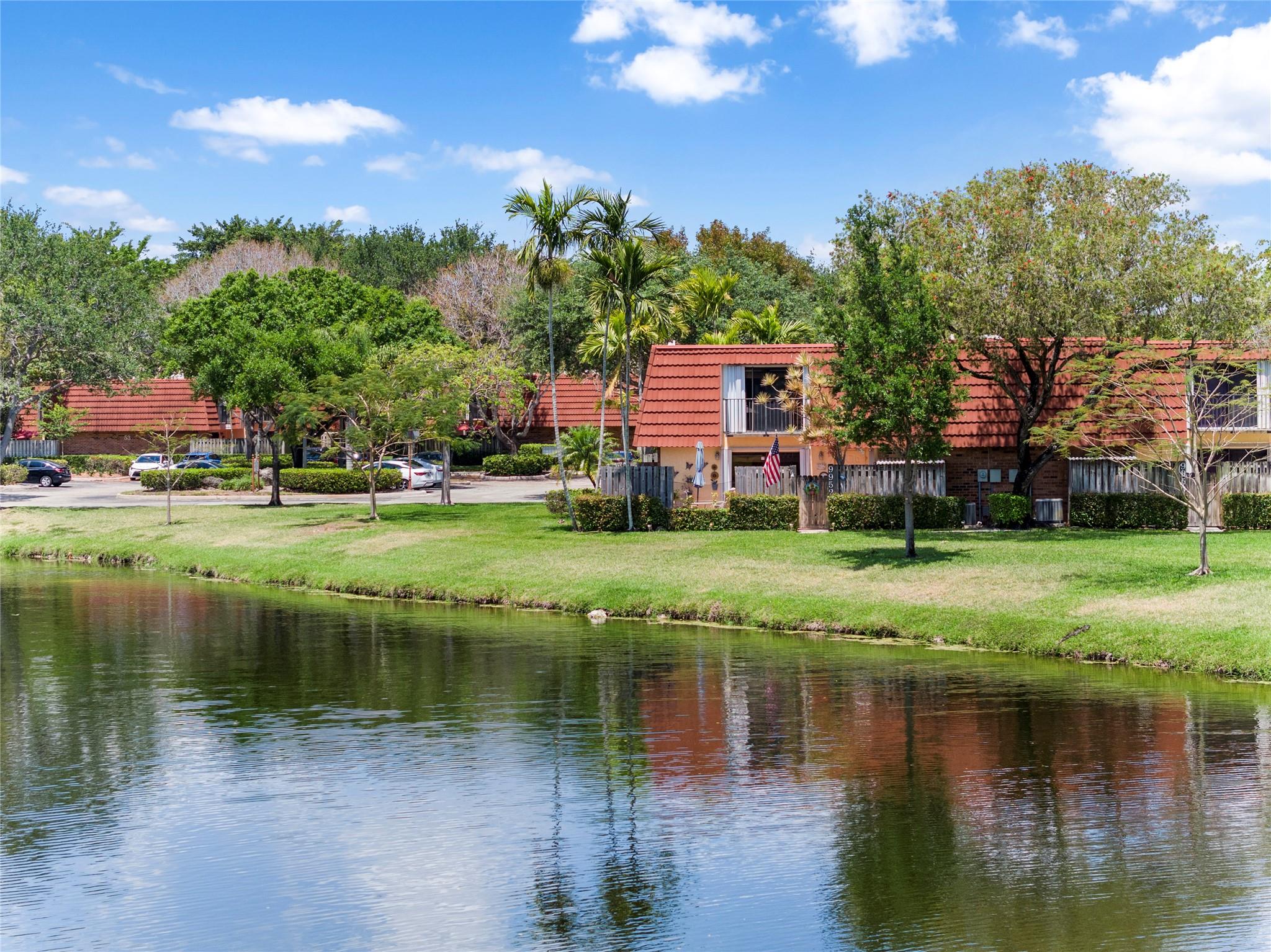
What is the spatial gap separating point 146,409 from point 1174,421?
6853cm

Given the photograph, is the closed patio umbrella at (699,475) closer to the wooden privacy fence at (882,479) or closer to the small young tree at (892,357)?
the wooden privacy fence at (882,479)

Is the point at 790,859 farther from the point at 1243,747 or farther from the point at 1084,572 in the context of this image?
the point at 1084,572

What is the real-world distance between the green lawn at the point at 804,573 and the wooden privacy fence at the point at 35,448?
38.6 m

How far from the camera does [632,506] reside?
1686 inches

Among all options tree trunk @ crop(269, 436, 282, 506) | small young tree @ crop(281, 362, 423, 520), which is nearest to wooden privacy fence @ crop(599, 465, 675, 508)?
small young tree @ crop(281, 362, 423, 520)

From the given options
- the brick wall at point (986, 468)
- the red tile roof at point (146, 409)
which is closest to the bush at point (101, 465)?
the red tile roof at point (146, 409)

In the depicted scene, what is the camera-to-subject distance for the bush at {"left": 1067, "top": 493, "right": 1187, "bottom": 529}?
134ft

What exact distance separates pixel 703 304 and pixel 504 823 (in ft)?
163

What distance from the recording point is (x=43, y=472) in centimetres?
7075

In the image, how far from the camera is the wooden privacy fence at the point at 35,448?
84375 mm

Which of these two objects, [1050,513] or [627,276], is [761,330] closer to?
[627,276]

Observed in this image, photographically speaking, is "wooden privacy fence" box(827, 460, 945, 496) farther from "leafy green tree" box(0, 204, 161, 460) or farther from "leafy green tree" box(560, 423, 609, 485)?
"leafy green tree" box(0, 204, 161, 460)

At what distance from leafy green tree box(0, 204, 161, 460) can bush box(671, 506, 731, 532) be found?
110 feet

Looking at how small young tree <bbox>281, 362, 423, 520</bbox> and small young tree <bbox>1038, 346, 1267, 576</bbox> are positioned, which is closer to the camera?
small young tree <bbox>1038, 346, 1267, 576</bbox>
